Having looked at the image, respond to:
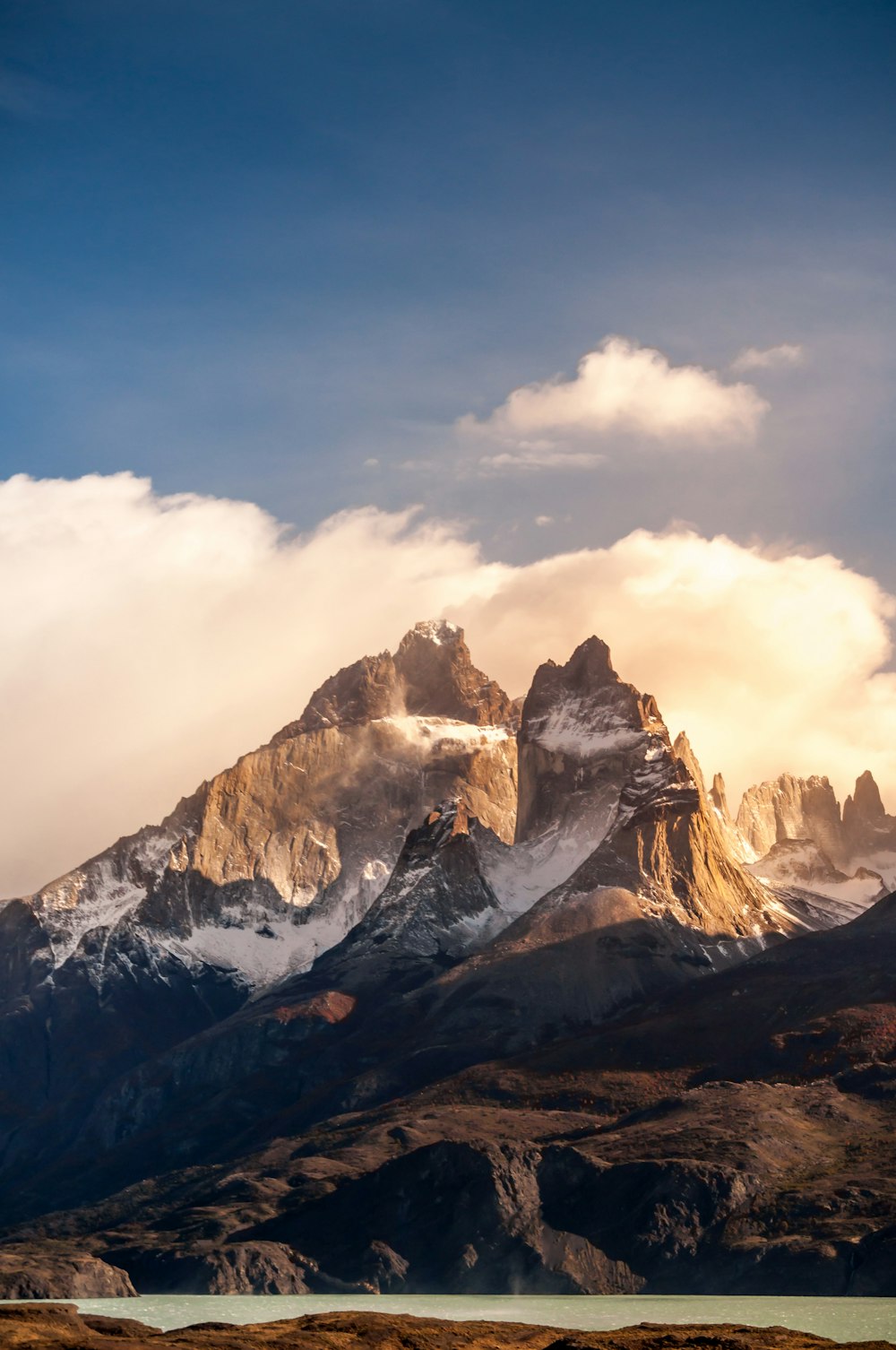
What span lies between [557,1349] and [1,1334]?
5558 cm

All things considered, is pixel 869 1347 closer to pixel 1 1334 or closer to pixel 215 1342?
pixel 215 1342

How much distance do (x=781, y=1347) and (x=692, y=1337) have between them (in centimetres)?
907

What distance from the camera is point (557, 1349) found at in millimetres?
195250

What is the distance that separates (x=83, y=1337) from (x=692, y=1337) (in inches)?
2423

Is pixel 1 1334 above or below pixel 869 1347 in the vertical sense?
above

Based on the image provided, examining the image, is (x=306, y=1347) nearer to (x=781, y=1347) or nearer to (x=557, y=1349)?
(x=557, y=1349)

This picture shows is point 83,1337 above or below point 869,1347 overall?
above

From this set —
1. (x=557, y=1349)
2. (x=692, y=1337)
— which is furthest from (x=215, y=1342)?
(x=692, y=1337)

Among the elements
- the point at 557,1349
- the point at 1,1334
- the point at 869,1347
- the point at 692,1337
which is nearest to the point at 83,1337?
the point at 1,1334

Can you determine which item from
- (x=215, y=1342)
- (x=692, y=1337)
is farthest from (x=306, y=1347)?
(x=692, y=1337)

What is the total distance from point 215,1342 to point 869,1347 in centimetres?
6566

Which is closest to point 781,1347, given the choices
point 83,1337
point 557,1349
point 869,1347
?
point 869,1347

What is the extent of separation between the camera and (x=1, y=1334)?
19325 centimetres

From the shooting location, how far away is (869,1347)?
195m
